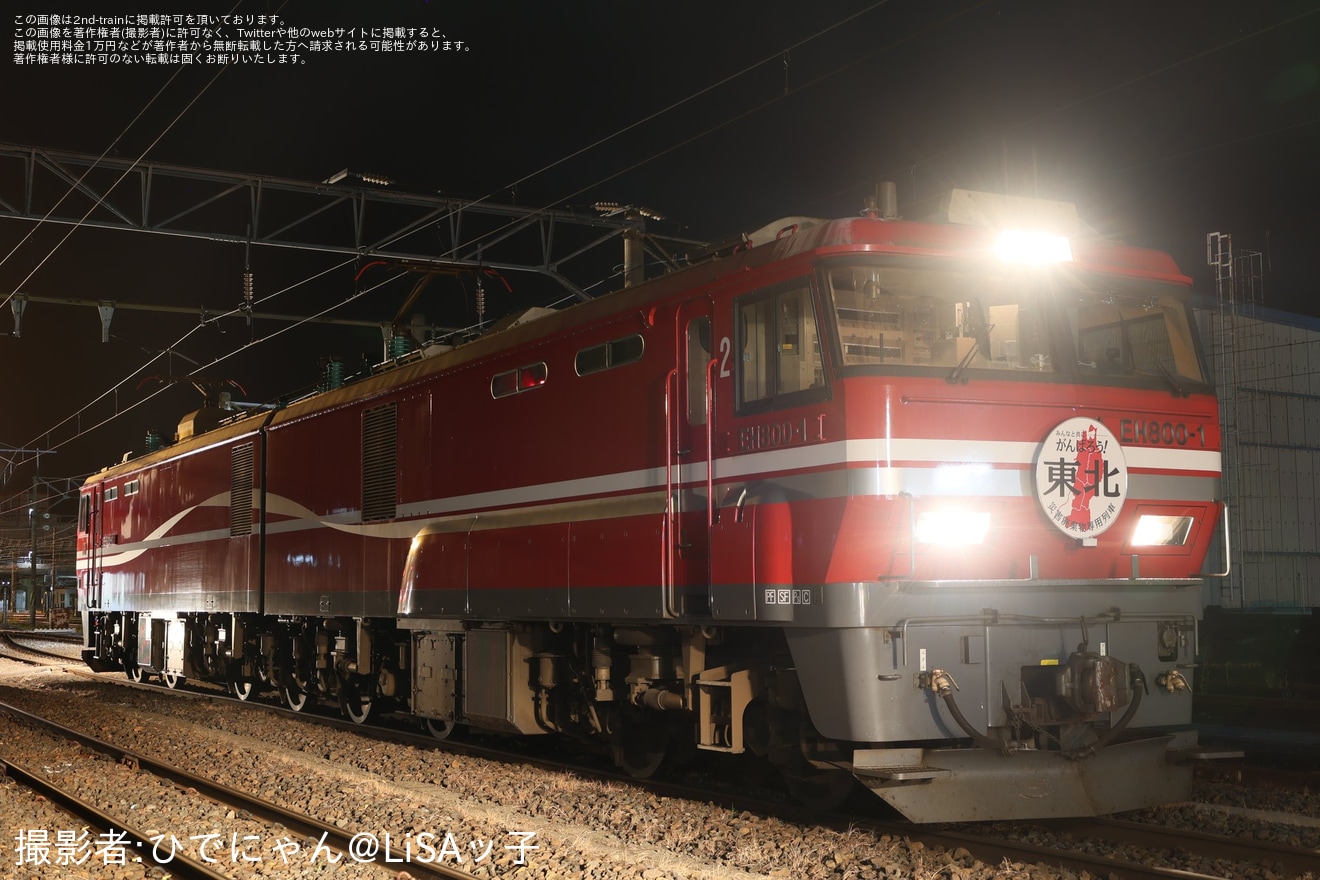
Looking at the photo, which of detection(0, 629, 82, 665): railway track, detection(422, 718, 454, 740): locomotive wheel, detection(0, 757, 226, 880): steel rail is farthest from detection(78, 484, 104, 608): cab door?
detection(422, 718, 454, 740): locomotive wheel

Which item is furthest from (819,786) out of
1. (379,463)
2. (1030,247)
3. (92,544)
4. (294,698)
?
(92,544)

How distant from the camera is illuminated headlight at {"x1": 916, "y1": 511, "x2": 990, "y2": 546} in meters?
7.97

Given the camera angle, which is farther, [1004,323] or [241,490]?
[241,490]

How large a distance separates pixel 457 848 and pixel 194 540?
41.7 feet

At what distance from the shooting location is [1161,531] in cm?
885

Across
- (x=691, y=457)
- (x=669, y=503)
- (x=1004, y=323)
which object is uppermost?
(x=1004, y=323)

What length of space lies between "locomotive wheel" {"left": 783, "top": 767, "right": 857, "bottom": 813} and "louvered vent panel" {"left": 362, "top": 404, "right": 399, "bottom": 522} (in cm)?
600

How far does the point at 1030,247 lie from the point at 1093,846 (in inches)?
151

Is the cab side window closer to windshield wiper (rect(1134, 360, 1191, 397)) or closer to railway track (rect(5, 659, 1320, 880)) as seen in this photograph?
windshield wiper (rect(1134, 360, 1191, 397))

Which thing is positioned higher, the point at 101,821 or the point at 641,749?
the point at 641,749

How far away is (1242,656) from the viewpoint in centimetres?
2019

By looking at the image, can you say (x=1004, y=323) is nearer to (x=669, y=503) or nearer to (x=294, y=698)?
(x=669, y=503)

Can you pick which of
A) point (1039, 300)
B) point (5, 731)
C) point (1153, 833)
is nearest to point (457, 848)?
point (1153, 833)

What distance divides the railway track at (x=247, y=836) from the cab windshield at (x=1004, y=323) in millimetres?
4026
